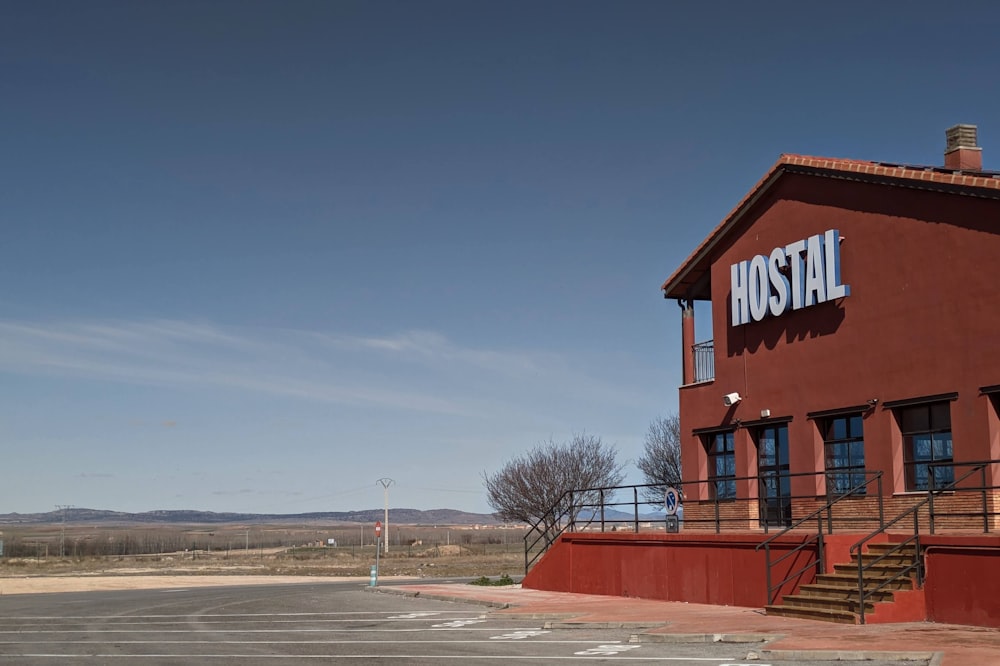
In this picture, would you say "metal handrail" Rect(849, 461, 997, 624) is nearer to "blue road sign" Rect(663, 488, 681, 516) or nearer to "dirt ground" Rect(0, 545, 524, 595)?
"blue road sign" Rect(663, 488, 681, 516)

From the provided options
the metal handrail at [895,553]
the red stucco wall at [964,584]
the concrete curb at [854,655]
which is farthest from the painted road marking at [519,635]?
the red stucco wall at [964,584]

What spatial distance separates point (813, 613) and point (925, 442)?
548cm

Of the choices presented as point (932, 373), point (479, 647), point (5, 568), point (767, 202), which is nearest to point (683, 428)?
point (767, 202)

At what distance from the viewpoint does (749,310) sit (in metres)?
26.7

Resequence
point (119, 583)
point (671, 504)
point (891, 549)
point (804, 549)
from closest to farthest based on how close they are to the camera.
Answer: point (891, 549), point (804, 549), point (671, 504), point (119, 583)

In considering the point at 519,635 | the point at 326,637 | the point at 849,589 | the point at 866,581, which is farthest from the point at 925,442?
the point at 326,637

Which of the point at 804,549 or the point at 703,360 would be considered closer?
the point at 804,549

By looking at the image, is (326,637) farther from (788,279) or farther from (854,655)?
(788,279)

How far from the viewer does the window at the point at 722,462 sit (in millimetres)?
27391

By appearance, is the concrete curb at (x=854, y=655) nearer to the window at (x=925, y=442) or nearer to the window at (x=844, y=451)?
the window at (x=925, y=442)

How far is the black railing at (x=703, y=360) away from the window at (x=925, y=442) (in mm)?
7025

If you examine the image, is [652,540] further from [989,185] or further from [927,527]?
[989,185]

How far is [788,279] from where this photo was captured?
25641mm

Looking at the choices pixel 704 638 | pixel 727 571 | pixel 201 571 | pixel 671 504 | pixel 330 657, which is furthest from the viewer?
pixel 201 571
